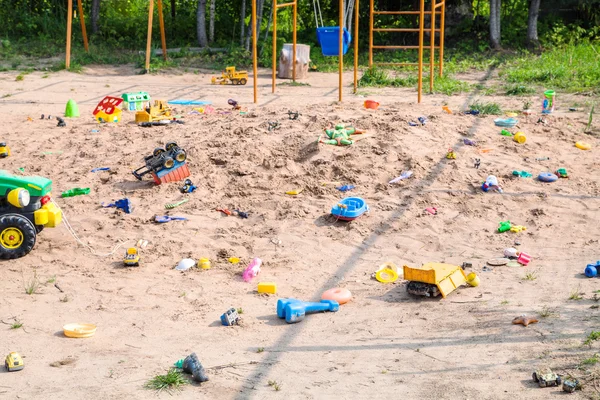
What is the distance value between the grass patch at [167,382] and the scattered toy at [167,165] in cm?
377

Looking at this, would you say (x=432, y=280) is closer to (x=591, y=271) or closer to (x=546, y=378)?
(x=591, y=271)

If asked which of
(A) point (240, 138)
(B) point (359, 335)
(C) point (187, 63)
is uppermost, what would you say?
(C) point (187, 63)

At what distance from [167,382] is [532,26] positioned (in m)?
13.7

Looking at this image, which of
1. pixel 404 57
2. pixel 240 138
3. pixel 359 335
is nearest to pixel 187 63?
pixel 404 57

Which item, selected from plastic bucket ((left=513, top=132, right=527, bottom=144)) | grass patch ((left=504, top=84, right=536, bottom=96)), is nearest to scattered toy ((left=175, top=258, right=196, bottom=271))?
plastic bucket ((left=513, top=132, right=527, bottom=144))

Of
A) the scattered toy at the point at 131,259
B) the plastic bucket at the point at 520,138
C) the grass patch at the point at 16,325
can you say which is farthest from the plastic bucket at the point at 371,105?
the grass patch at the point at 16,325

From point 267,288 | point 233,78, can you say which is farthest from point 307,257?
point 233,78

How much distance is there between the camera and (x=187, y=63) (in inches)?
605

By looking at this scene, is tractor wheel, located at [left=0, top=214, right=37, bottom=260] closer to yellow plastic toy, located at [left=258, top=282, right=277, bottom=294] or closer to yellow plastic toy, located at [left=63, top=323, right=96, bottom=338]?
yellow plastic toy, located at [left=63, top=323, right=96, bottom=338]

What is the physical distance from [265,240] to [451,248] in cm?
152

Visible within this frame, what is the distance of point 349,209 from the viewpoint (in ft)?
23.0

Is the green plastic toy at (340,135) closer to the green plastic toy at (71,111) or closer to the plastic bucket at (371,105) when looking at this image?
the plastic bucket at (371,105)

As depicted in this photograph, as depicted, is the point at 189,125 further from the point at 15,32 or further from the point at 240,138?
the point at 15,32

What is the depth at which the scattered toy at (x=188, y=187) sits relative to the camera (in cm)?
766
